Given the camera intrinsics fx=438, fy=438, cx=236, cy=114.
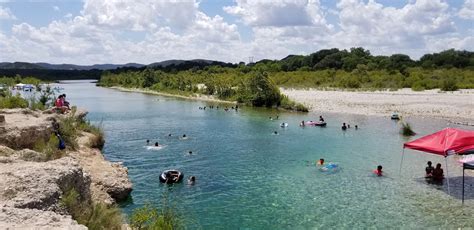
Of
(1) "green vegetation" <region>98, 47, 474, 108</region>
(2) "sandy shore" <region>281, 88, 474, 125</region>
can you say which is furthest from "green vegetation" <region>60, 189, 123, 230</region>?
(1) "green vegetation" <region>98, 47, 474, 108</region>

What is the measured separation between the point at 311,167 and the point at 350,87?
235ft

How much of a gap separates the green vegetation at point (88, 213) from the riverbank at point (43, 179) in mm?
124

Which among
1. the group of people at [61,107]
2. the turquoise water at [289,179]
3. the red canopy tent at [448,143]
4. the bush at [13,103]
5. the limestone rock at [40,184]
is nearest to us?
the limestone rock at [40,184]

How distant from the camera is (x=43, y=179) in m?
12.7

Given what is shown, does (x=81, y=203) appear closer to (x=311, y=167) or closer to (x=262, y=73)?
(x=311, y=167)

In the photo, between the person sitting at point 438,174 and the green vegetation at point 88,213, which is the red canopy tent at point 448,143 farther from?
the green vegetation at point 88,213

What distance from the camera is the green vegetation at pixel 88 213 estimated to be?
1238 cm

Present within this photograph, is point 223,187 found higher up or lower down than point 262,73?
lower down

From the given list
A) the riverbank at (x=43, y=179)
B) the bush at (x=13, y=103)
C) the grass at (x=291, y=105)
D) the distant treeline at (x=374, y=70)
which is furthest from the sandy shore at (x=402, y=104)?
the bush at (x=13, y=103)

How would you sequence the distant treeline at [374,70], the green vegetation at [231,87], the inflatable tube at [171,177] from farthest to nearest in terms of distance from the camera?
the distant treeline at [374,70]
the green vegetation at [231,87]
the inflatable tube at [171,177]

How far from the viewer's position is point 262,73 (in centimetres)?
7631

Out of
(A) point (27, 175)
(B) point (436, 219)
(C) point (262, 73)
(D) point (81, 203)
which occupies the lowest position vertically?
(B) point (436, 219)

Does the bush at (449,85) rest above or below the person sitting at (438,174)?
above

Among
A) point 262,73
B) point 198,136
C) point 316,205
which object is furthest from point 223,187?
point 262,73
